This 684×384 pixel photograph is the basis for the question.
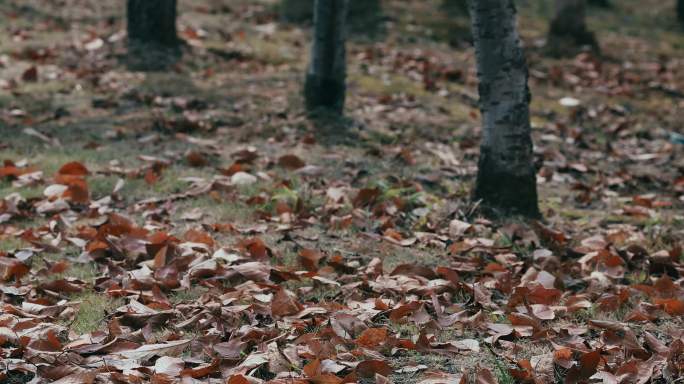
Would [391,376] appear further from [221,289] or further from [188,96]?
[188,96]

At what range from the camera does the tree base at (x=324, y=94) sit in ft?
25.5

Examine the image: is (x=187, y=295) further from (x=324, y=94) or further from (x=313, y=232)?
(x=324, y=94)

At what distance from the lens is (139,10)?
32.7 ft

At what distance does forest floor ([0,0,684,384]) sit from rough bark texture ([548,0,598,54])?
2.56m

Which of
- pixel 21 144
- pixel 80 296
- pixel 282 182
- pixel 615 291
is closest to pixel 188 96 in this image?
pixel 21 144

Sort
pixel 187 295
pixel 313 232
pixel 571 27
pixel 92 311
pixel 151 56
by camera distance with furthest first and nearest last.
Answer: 1. pixel 571 27
2. pixel 151 56
3. pixel 313 232
4. pixel 187 295
5. pixel 92 311

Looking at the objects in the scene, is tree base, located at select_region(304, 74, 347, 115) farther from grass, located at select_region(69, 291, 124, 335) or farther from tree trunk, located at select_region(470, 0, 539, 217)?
grass, located at select_region(69, 291, 124, 335)

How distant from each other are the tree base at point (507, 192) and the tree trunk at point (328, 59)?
8.26 ft

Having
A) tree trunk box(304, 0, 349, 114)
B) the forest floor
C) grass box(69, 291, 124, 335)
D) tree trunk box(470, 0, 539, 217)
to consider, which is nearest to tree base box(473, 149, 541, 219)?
tree trunk box(470, 0, 539, 217)

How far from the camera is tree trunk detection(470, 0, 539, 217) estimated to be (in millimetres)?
5238

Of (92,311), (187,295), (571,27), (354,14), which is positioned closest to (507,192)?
(187,295)

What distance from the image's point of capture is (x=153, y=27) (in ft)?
32.8

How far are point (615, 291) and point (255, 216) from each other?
200 centimetres

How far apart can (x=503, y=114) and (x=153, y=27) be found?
18.7ft
